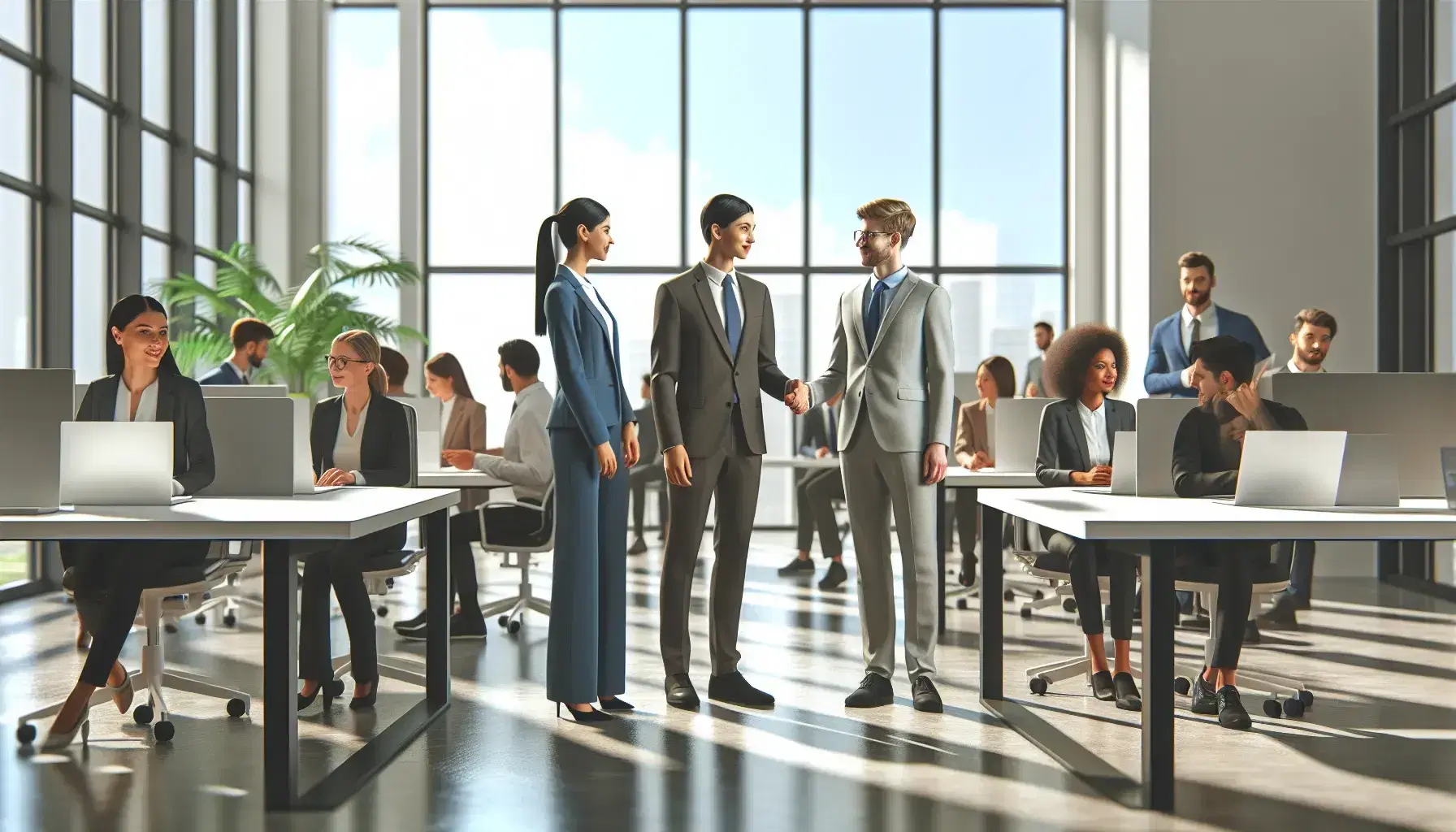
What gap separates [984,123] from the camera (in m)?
11.4

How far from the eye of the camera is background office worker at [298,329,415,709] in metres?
4.24

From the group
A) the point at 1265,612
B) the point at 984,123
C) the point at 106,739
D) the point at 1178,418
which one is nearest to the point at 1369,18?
the point at 984,123

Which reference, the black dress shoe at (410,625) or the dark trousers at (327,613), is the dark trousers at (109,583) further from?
the black dress shoe at (410,625)

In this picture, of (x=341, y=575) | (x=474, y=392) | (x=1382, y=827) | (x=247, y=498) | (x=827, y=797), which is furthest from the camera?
(x=474, y=392)

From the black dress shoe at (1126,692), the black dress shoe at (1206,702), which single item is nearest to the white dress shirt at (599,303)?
the black dress shoe at (1126,692)

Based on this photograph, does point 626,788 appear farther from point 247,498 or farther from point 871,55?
point 871,55

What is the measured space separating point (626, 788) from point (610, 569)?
3.40 ft

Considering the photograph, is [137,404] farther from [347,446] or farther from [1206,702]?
[1206,702]

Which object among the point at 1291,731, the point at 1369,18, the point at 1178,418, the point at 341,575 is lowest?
→ the point at 1291,731

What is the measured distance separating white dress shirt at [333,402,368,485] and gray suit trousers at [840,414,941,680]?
70.5 inches

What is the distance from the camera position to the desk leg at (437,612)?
4250 millimetres

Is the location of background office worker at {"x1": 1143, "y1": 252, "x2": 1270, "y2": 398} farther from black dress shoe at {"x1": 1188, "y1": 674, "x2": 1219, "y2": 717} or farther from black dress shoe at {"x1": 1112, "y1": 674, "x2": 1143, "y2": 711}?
black dress shoe at {"x1": 1188, "y1": 674, "x2": 1219, "y2": 717}

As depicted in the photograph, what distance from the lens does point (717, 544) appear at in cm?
436

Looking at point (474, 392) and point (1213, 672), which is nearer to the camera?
point (1213, 672)
